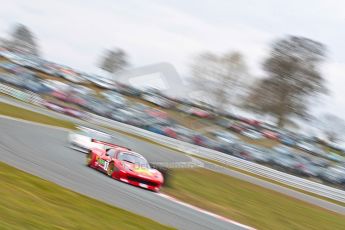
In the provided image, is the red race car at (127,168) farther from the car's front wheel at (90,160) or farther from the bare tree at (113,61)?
the bare tree at (113,61)

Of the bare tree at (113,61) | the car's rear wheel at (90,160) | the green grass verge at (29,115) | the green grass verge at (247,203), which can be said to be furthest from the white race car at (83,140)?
the bare tree at (113,61)

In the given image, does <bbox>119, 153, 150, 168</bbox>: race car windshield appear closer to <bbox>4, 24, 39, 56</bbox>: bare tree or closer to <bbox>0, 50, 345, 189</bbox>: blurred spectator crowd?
<bbox>0, 50, 345, 189</bbox>: blurred spectator crowd

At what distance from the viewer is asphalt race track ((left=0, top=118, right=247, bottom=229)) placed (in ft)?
35.4

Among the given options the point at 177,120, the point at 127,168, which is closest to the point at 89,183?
the point at 127,168

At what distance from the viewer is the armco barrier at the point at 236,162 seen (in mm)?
25156

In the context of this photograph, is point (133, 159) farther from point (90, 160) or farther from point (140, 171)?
point (90, 160)

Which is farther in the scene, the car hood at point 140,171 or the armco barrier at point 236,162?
the armco barrier at point 236,162

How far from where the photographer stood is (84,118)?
36.1 meters

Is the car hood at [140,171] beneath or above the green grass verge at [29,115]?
above

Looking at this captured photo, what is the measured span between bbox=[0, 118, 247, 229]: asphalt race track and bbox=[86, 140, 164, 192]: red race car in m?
0.32

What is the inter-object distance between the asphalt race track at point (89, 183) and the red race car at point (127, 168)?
319 mm

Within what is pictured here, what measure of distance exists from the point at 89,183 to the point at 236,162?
1771 cm

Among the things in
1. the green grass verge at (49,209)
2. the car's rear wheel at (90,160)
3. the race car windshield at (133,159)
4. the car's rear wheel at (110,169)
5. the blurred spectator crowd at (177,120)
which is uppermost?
the green grass verge at (49,209)

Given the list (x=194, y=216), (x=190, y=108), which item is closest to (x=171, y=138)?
(x=190, y=108)
